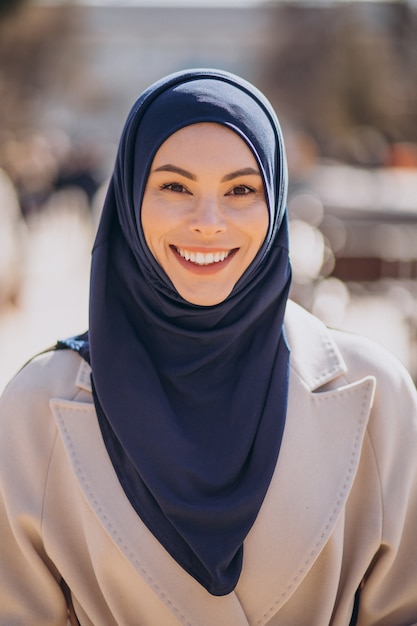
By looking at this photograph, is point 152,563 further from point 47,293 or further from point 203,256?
point 47,293

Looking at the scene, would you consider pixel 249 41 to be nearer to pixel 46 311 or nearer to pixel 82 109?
pixel 82 109

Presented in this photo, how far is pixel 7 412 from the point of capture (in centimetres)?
203

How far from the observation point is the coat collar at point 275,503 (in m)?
1.97

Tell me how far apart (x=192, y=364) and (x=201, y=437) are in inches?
6.2

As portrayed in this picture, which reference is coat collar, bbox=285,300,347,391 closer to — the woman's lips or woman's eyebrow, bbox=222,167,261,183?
the woman's lips

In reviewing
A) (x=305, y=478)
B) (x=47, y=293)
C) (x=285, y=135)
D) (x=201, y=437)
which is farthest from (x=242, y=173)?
(x=285, y=135)

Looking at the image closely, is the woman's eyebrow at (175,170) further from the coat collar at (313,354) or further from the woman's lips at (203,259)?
the coat collar at (313,354)

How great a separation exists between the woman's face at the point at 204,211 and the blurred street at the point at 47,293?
466cm

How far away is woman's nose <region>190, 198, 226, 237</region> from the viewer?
1938mm

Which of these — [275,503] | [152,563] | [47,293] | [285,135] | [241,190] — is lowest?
[152,563]

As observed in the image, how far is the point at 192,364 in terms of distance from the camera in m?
2.03

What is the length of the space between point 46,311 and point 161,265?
8.26m

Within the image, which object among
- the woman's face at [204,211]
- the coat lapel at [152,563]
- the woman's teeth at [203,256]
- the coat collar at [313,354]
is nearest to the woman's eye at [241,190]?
the woman's face at [204,211]

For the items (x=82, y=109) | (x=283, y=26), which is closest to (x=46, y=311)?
(x=283, y=26)
